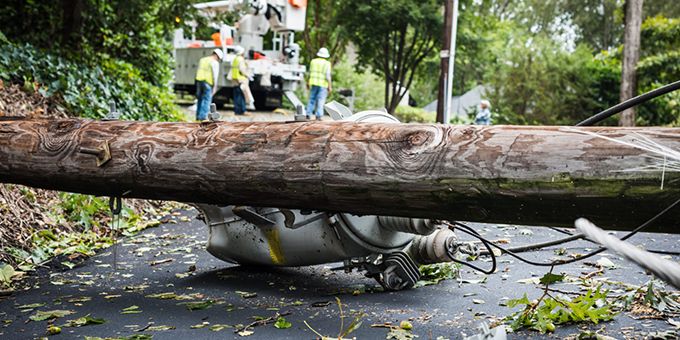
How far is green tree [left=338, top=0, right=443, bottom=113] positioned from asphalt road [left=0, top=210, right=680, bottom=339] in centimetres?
1833

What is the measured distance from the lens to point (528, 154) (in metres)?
3.51

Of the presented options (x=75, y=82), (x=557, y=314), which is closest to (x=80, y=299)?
(x=557, y=314)

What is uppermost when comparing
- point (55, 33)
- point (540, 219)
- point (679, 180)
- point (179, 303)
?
point (55, 33)

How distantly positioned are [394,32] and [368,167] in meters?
22.3

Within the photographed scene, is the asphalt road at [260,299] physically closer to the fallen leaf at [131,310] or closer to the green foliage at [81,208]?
the fallen leaf at [131,310]

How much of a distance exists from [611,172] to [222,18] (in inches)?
427

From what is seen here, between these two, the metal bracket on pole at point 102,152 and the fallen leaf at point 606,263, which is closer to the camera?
the metal bracket on pole at point 102,152

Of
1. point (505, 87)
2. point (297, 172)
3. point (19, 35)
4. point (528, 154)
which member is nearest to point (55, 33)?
point (19, 35)

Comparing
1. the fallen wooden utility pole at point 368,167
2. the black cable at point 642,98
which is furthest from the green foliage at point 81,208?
the black cable at point 642,98

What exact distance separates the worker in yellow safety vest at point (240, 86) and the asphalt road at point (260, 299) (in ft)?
42.7

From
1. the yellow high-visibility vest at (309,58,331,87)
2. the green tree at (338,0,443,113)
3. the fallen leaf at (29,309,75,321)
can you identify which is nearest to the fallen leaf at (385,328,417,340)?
the fallen leaf at (29,309,75,321)

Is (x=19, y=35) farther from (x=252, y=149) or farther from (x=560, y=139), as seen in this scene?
(x=560, y=139)

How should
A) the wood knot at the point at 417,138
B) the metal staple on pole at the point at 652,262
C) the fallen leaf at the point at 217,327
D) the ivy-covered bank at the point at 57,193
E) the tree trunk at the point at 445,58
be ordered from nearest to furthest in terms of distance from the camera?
the metal staple on pole at the point at 652,262 → the wood knot at the point at 417,138 → the fallen leaf at the point at 217,327 → the ivy-covered bank at the point at 57,193 → the tree trunk at the point at 445,58

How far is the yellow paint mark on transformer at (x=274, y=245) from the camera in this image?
535 centimetres
